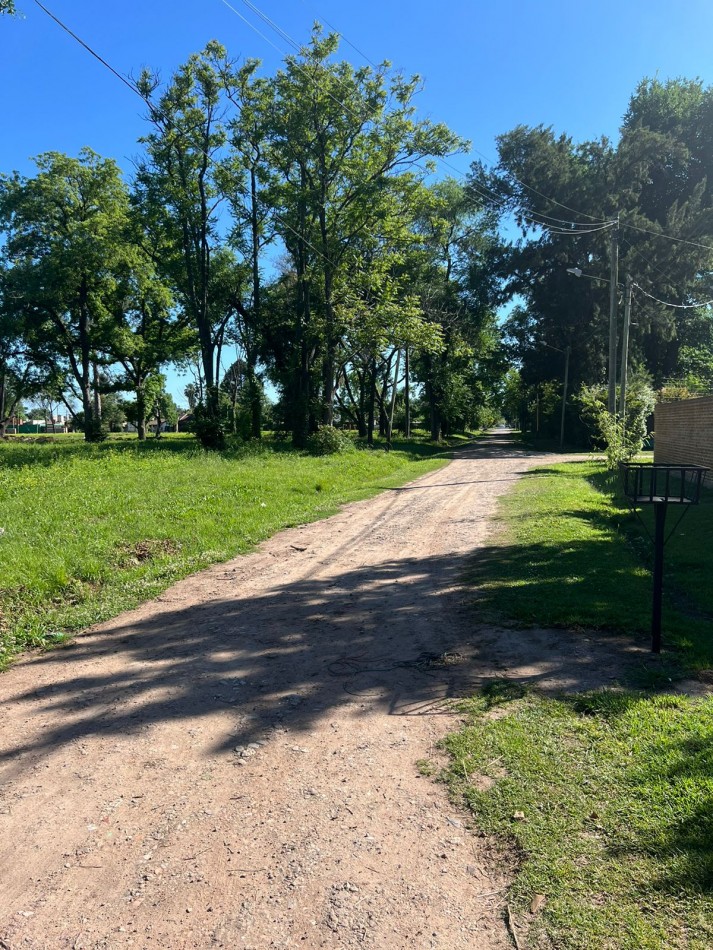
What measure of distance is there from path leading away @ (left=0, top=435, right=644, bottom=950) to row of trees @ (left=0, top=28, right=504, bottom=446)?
18936 mm

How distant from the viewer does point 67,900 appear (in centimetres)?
249

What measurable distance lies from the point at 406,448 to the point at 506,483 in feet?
61.0

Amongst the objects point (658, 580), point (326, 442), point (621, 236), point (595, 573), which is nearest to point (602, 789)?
point (658, 580)

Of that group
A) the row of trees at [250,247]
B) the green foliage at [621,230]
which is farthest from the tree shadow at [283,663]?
the green foliage at [621,230]

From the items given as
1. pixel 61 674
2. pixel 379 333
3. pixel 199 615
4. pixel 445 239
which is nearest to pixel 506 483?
pixel 379 333

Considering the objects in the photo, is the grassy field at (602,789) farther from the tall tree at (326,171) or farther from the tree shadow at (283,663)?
the tall tree at (326,171)

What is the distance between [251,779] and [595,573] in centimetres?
529

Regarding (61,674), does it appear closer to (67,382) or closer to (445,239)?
(445,239)

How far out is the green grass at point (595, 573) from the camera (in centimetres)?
557

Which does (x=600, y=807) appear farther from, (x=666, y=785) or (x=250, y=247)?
(x=250, y=247)

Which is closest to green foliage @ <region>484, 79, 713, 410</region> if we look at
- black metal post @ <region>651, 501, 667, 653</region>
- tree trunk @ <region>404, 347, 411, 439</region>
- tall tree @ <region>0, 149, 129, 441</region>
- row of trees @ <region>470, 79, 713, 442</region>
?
row of trees @ <region>470, 79, 713, 442</region>

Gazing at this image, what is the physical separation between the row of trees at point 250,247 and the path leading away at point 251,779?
1894 cm

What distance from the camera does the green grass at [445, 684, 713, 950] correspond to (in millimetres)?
2289

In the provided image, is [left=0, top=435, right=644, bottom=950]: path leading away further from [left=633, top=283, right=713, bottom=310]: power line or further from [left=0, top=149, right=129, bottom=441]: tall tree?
[left=633, top=283, right=713, bottom=310]: power line
